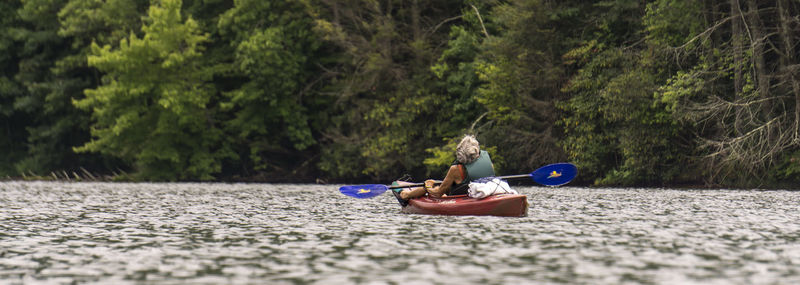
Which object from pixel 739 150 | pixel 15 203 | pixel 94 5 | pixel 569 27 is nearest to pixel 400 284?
pixel 15 203

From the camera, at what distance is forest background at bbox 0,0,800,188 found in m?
30.0

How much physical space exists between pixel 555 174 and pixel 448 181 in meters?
3.33

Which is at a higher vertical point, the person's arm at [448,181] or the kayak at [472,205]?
the person's arm at [448,181]

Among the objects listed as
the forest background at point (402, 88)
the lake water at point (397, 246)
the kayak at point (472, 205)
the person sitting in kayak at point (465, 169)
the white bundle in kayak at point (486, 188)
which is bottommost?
the lake water at point (397, 246)

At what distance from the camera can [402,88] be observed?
132ft

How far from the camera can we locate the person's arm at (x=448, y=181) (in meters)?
17.0

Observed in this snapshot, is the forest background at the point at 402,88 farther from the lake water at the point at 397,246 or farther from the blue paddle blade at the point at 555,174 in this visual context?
the lake water at the point at 397,246

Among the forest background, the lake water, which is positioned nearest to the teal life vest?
the lake water

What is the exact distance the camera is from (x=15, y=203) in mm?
22781

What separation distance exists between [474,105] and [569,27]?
5207 millimetres

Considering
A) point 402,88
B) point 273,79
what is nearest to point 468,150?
point 402,88

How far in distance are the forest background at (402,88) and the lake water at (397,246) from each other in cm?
1068

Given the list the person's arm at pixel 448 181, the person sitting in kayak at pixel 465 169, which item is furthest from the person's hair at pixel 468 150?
the person's arm at pixel 448 181

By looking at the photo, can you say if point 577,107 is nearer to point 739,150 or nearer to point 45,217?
point 739,150
